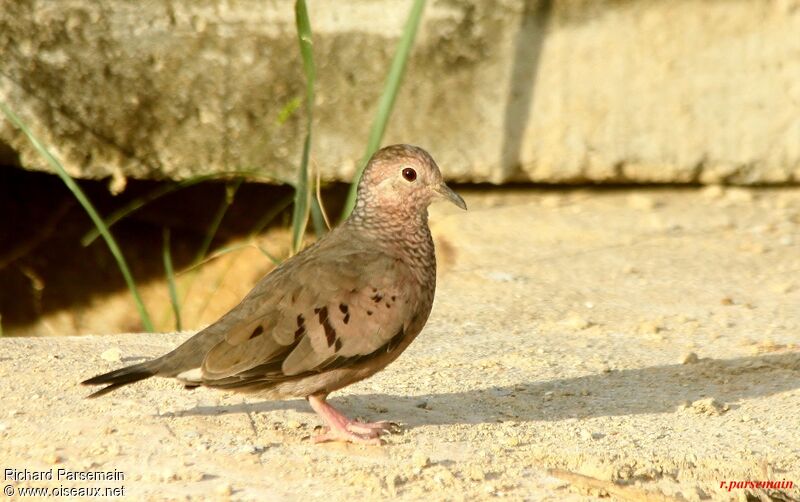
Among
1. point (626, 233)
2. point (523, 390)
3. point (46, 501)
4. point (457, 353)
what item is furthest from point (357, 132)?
point (46, 501)

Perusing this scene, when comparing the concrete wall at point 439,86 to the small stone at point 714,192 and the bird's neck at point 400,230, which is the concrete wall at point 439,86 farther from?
the bird's neck at point 400,230

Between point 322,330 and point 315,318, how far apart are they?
48mm

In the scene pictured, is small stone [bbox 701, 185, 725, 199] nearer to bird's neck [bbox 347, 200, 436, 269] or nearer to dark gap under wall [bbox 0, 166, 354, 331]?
dark gap under wall [bbox 0, 166, 354, 331]

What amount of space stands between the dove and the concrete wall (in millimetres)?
2228

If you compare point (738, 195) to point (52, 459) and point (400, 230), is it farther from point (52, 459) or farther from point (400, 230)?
point (52, 459)

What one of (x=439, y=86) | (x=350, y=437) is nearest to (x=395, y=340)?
(x=350, y=437)

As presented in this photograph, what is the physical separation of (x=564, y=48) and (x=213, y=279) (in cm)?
227

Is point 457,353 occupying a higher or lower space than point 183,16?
lower

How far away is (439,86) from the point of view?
21.2ft

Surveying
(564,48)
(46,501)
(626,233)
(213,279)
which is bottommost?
(213,279)

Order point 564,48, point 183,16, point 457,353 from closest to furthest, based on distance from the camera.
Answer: point 457,353 < point 183,16 < point 564,48

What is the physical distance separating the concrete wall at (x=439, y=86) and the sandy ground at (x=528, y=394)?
Answer: 42 cm

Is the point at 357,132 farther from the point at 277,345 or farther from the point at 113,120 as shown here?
the point at 277,345

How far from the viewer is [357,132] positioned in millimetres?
6445
